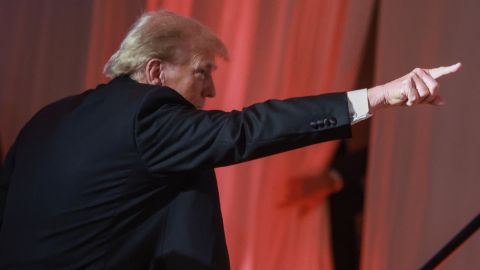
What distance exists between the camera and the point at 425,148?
103cm

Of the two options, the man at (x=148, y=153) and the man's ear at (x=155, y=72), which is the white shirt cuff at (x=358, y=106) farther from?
the man's ear at (x=155, y=72)

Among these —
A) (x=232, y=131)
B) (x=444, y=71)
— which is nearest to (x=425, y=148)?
(x=444, y=71)

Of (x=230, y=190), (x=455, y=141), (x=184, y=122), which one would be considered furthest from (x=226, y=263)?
(x=455, y=141)

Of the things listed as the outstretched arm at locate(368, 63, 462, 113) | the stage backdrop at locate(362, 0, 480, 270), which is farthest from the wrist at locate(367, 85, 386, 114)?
the stage backdrop at locate(362, 0, 480, 270)

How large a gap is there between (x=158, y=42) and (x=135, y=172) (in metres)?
0.36

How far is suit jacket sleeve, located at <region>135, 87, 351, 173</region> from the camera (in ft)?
2.28

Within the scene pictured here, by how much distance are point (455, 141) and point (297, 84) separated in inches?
17.6

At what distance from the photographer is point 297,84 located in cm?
115

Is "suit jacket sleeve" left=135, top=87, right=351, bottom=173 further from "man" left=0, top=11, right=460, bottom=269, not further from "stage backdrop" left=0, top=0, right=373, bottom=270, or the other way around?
"stage backdrop" left=0, top=0, right=373, bottom=270

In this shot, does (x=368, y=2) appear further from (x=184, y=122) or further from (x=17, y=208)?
(x=17, y=208)

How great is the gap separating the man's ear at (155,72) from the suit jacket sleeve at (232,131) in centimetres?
24

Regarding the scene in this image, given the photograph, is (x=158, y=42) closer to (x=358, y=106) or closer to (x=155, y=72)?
(x=155, y=72)

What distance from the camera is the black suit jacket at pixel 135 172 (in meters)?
0.71

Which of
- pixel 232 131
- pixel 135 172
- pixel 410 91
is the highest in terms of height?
pixel 410 91
